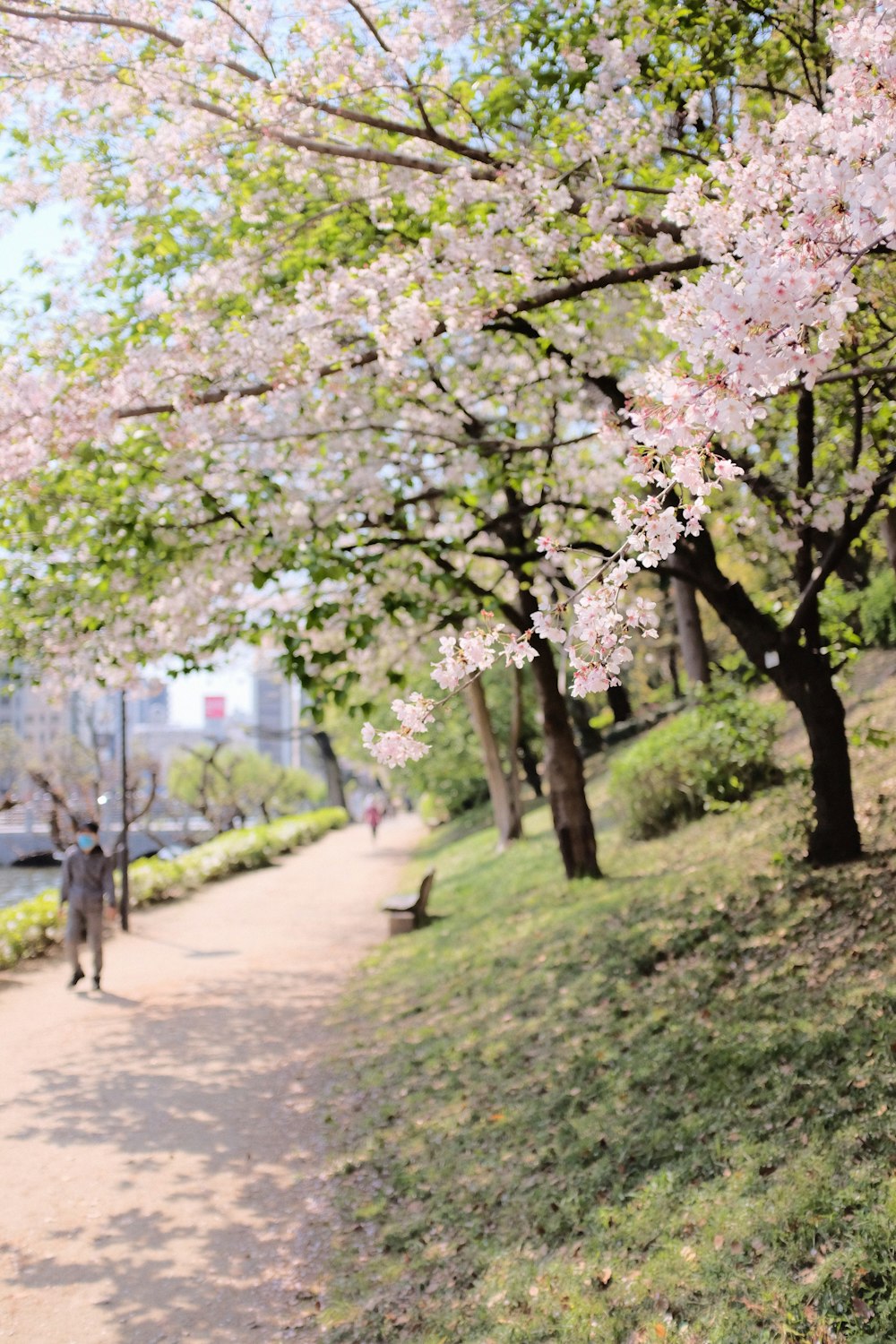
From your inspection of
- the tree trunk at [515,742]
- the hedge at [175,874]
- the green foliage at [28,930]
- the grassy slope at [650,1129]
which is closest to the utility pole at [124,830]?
the hedge at [175,874]

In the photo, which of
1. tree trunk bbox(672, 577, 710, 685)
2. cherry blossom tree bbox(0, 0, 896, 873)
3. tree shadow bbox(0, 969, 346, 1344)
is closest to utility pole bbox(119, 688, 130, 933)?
tree shadow bbox(0, 969, 346, 1344)

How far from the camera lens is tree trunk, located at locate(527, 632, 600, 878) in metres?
12.3

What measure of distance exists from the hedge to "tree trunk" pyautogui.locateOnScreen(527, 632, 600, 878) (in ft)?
19.2

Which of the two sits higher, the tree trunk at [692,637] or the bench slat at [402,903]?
the tree trunk at [692,637]

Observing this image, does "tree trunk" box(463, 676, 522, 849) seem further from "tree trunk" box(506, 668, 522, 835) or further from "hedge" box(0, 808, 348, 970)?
"hedge" box(0, 808, 348, 970)

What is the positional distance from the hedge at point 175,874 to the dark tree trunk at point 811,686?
27.2 feet

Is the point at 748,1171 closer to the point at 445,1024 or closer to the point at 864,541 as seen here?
the point at 445,1024

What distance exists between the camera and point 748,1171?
175 inches

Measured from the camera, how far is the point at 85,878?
10453mm

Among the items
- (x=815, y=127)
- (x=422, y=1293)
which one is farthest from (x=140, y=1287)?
(x=815, y=127)

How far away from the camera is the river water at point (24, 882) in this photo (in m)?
33.5

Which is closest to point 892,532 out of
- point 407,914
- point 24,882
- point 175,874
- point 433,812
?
point 407,914

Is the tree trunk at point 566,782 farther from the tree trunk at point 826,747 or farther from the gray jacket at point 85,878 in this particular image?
the gray jacket at point 85,878

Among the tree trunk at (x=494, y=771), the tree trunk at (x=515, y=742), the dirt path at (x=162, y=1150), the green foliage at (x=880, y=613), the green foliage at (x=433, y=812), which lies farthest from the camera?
the green foliage at (x=433, y=812)
